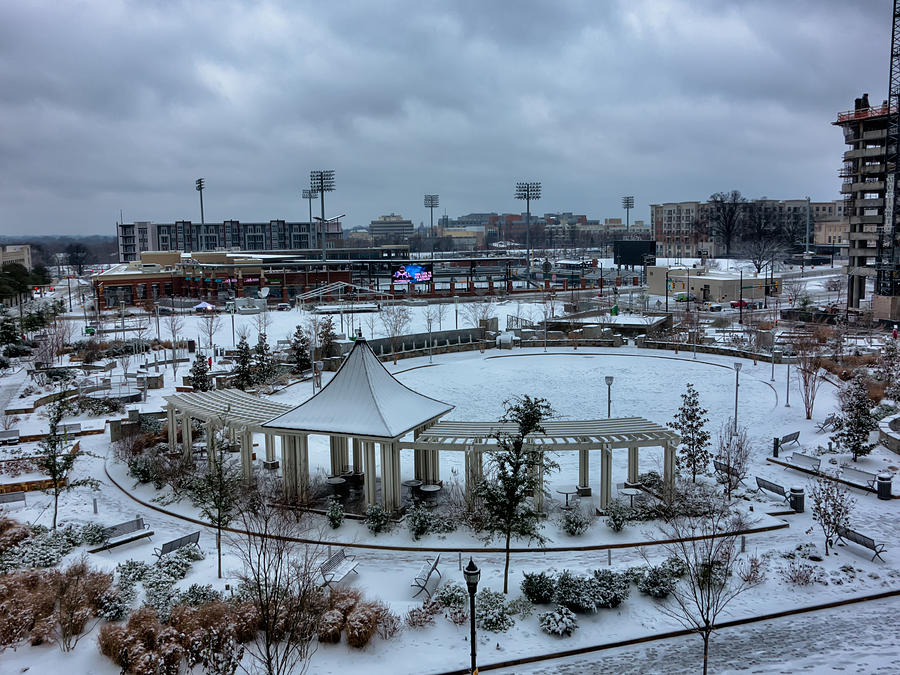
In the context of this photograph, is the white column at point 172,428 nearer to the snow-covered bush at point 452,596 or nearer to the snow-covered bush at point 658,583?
the snow-covered bush at point 452,596

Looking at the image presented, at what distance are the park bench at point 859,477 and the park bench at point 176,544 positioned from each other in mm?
17832

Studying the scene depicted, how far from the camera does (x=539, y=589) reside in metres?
13.9

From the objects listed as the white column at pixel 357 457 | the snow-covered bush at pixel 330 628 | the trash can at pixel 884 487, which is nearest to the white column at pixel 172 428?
the white column at pixel 357 457

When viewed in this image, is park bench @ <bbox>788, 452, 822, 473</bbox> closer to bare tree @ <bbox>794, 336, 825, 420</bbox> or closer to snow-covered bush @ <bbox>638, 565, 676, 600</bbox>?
bare tree @ <bbox>794, 336, 825, 420</bbox>

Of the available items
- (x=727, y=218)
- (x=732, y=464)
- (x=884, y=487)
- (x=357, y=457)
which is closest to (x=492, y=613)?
(x=357, y=457)

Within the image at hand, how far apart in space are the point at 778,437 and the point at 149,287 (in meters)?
64.8

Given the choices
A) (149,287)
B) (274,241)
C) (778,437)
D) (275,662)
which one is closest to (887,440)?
(778,437)

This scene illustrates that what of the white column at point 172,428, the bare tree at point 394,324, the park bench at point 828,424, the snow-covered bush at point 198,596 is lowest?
the snow-covered bush at point 198,596

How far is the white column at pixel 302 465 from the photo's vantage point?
1923 cm

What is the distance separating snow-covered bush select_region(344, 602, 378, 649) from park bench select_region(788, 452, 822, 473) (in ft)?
47.8

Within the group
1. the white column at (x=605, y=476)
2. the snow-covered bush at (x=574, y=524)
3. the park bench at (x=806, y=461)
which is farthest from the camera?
the park bench at (x=806, y=461)

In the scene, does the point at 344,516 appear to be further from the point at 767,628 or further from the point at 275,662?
the point at 767,628

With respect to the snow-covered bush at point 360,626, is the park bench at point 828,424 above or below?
above

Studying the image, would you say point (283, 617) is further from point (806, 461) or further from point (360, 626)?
point (806, 461)
